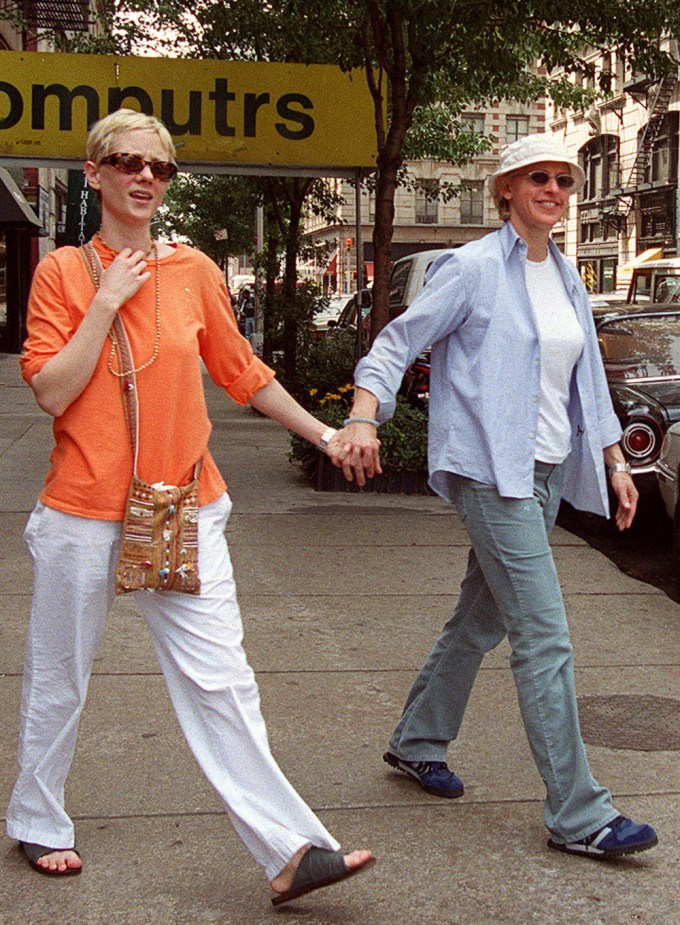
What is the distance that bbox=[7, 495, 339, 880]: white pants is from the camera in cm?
319

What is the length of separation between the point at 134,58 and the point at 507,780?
966 centimetres

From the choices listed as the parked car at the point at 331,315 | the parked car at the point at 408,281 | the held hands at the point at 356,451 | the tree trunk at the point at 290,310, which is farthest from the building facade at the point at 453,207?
the held hands at the point at 356,451

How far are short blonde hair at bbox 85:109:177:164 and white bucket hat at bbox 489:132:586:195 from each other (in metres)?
1.00

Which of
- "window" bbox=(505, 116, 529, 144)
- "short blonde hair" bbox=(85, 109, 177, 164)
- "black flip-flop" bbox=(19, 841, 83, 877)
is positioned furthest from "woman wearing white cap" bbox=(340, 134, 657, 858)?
"window" bbox=(505, 116, 529, 144)

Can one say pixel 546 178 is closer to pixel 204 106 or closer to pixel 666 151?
pixel 204 106

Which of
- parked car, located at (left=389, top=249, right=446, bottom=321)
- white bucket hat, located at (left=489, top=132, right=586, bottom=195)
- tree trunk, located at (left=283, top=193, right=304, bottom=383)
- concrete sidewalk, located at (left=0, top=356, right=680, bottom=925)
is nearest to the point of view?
concrete sidewalk, located at (left=0, top=356, right=680, bottom=925)

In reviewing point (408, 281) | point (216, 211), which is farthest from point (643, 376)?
point (216, 211)

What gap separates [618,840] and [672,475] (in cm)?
457

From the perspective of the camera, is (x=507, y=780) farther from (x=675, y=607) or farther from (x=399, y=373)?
(x=675, y=607)

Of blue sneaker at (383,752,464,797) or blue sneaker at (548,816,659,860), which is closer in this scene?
blue sneaker at (548,816,659,860)

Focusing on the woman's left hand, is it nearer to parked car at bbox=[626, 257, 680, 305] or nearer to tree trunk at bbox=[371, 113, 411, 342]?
tree trunk at bbox=[371, 113, 411, 342]

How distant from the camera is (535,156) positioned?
3746 millimetres

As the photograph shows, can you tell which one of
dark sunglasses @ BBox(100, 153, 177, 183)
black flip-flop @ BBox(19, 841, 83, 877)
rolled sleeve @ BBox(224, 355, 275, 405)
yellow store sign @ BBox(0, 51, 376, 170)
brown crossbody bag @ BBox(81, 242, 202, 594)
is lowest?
black flip-flop @ BBox(19, 841, 83, 877)

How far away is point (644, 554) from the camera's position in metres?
8.84
